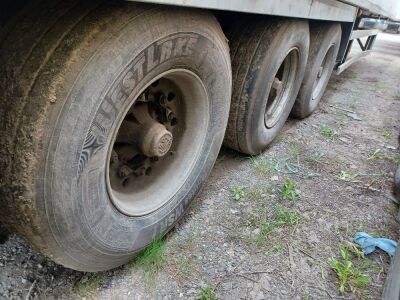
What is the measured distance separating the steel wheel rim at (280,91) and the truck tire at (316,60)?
0.38 meters

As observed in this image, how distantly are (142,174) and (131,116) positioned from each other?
310 millimetres

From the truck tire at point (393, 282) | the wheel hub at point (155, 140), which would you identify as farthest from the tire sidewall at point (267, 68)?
the truck tire at point (393, 282)

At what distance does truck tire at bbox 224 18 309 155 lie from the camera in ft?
6.41

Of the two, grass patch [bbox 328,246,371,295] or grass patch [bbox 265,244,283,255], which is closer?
grass patch [bbox 328,246,371,295]

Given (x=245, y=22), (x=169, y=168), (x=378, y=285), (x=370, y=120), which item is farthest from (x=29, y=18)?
(x=370, y=120)

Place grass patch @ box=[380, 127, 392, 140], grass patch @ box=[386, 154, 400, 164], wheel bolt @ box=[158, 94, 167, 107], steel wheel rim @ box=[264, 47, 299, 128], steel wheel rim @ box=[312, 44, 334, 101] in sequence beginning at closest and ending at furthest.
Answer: wheel bolt @ box=[158, 94, 167, 107], steel wheel rim @ box=[264, 47, 299, 128], grass patch @ box=[386, 154, 400, 164], grass patch @ box=[380, 127, 392, 140], steel wheel rim @ box=[312, 44, 334, 101]

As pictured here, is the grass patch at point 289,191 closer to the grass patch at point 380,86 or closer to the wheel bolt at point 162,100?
the wheel bolt at point 162,100

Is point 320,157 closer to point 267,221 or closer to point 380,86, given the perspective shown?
point 267,221

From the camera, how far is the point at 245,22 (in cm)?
196

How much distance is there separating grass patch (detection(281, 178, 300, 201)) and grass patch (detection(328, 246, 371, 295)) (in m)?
0.48

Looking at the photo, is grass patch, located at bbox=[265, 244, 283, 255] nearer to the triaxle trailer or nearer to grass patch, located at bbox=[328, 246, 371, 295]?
grass patch, located at bbox=[328, 246, 371, 295]

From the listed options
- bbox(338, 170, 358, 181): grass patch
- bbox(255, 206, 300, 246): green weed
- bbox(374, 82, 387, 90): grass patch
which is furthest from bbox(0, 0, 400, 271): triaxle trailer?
bbox(374, 82, 387, 90): grass patch

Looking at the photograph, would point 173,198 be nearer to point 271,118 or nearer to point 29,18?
point 29,18

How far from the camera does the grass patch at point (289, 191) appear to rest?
7.04 ft
